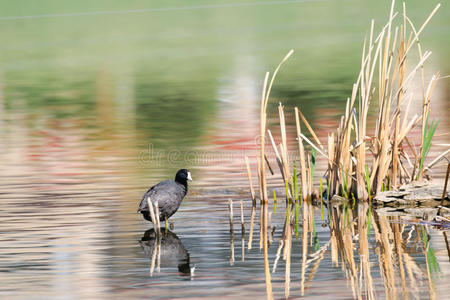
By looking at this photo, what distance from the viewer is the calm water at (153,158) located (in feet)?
31.5

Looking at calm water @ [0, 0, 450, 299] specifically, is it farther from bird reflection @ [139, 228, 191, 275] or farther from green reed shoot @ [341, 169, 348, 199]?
Answer: green reed shoot @ [341, 169, 348, 199]

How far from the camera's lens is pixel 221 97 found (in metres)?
32.6

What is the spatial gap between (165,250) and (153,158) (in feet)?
26.2

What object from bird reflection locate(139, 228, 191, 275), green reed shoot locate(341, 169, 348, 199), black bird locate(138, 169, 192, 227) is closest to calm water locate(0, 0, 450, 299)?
bird reflection locate(139, 228, 191, 275)

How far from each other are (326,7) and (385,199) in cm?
7955

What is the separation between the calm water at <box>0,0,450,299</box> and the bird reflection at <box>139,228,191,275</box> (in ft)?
0.08

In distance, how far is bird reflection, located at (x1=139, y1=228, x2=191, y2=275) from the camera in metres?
10.2

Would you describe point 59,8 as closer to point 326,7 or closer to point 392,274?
point 326,7

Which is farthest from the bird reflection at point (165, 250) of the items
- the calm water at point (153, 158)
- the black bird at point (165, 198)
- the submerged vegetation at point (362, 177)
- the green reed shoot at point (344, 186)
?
the green reed shoot at point (344, 186)

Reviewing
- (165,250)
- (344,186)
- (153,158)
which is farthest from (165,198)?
(153,158)

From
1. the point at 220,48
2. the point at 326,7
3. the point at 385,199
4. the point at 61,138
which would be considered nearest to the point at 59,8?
the point at 326,7

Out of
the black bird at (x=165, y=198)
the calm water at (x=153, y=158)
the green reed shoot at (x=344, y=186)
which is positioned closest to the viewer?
the calm water at (x=153, y=158)

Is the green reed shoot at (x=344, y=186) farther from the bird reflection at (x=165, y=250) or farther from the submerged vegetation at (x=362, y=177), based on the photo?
the bird reflection at (x=165, y=250)

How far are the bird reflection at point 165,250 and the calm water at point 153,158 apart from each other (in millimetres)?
24
